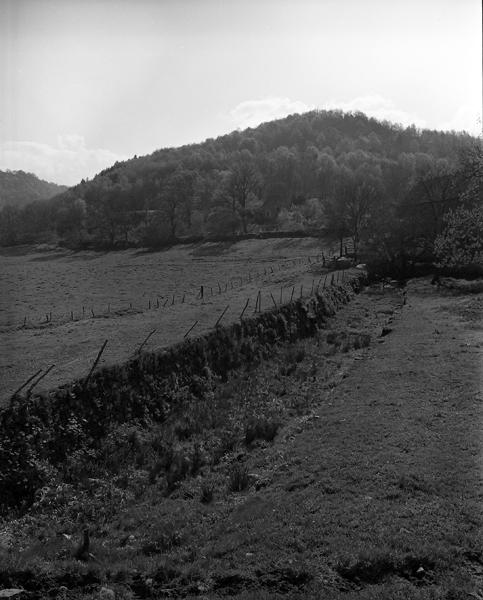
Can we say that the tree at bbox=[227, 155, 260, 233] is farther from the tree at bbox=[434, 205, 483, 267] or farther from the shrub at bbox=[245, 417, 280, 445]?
the shrub at bbox=[245, 417, 280, 445]

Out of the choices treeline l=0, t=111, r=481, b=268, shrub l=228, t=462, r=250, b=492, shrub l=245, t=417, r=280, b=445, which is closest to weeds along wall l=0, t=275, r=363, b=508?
shrub l=245, t=417, r=280, b=445

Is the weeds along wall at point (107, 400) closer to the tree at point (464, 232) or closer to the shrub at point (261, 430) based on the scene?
the shrub at point (261, 430)

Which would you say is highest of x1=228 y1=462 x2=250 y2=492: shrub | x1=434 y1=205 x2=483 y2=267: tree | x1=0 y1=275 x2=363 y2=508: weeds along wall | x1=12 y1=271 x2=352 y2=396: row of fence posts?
x1=434 y1=205 x2=483 y2=267: tree

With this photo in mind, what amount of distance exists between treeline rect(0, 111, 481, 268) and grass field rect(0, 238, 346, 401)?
1121 cm

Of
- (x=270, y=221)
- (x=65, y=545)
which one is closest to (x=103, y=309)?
(x=65, y=545)

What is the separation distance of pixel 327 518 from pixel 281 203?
143 m

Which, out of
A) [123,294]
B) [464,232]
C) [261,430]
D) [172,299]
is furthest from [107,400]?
[123,294]

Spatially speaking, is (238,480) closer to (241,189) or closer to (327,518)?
(327,518)

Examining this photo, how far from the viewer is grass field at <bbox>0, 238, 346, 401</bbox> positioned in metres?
28.2

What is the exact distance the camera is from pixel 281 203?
151375 mm

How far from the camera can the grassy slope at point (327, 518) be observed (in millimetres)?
11500

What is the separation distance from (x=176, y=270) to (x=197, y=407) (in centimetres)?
5577

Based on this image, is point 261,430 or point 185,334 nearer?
point 261,430

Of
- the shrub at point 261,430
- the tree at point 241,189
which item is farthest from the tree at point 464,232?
the tree at point 241,189
